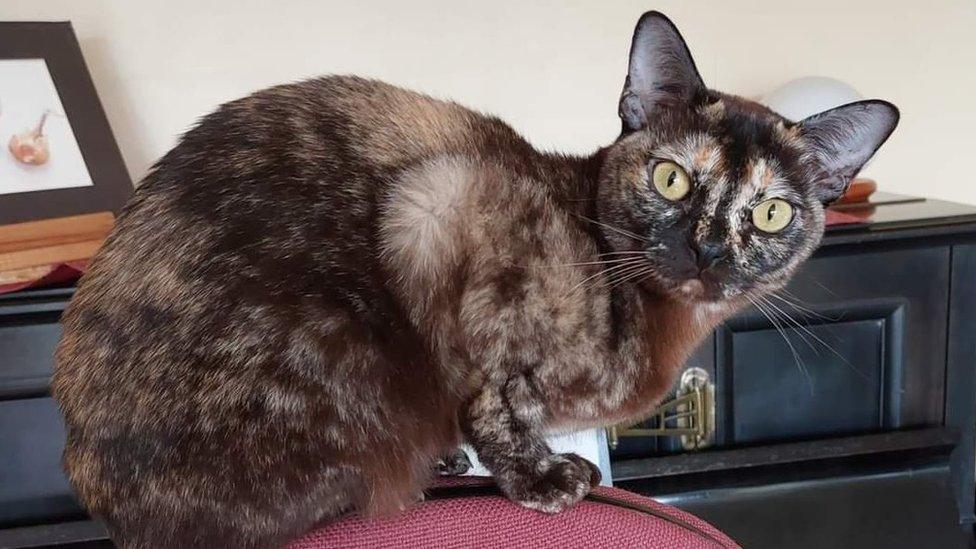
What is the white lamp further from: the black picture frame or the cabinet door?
the black picture frame

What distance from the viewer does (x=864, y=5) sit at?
62.3 inches

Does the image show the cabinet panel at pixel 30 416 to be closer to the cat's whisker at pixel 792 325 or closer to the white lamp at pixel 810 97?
the cat's whisker at pixel 792 325

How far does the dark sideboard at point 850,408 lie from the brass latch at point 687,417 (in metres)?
0.01

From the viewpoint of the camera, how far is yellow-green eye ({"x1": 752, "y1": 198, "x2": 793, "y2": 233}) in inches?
30.2

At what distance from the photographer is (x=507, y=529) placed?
2.01 ft

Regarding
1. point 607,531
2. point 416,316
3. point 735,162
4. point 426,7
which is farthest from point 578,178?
point 426,7

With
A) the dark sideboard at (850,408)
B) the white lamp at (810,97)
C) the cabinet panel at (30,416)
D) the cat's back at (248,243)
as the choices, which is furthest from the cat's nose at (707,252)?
the cabinet panel at (30,416)

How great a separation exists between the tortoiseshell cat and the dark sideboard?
34 cm

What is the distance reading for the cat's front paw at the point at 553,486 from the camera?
667 mm

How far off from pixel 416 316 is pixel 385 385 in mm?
71

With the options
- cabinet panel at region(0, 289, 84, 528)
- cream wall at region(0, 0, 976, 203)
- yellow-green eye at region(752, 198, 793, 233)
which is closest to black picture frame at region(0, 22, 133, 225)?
cream wall at region(0, 0, 976, 203)

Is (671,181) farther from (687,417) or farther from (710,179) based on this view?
(687,417)

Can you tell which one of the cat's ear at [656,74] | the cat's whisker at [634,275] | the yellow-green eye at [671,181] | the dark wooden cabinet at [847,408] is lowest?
the dark wooden cabinet at [847,408]

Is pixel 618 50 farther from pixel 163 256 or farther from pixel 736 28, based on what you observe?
pixel 163 256
